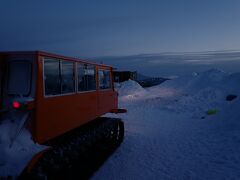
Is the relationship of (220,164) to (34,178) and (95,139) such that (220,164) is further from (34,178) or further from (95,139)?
(34,178)

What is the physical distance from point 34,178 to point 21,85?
172 centimetres

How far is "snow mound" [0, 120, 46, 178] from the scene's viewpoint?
161 inches

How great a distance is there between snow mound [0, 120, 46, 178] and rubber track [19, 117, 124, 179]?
0.19m

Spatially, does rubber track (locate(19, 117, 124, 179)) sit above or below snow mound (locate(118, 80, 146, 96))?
below

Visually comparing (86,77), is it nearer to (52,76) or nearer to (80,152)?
(52,76)

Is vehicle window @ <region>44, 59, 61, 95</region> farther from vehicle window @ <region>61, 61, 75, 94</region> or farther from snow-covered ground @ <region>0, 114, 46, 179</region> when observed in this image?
snow-covered ground @ <region>0, 114, 46, 179</region>

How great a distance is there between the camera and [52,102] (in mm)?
5000

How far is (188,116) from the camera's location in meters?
15.7

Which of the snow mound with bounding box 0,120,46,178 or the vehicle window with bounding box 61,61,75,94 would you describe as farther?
the vehicle window with bounding box 61,61,75,94

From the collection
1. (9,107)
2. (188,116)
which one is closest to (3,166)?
(9,107)

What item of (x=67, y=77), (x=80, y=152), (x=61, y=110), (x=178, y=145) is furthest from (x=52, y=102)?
(x=178, y=145)

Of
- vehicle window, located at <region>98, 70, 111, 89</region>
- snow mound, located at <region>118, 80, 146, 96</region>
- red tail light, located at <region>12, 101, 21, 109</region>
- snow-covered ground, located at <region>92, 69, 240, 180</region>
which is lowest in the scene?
snow-covered ground, located at <region>92, 69, 240, 180</region>

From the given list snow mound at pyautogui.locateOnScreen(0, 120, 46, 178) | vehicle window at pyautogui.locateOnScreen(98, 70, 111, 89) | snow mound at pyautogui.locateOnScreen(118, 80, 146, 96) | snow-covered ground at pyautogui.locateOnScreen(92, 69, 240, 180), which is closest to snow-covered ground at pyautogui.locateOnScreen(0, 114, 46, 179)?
snow mound at pyautogui.locateOnScreen(0, 120, 46, 178)

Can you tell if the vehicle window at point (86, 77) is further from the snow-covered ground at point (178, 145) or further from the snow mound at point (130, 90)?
the snow mound at point (130, 90)
